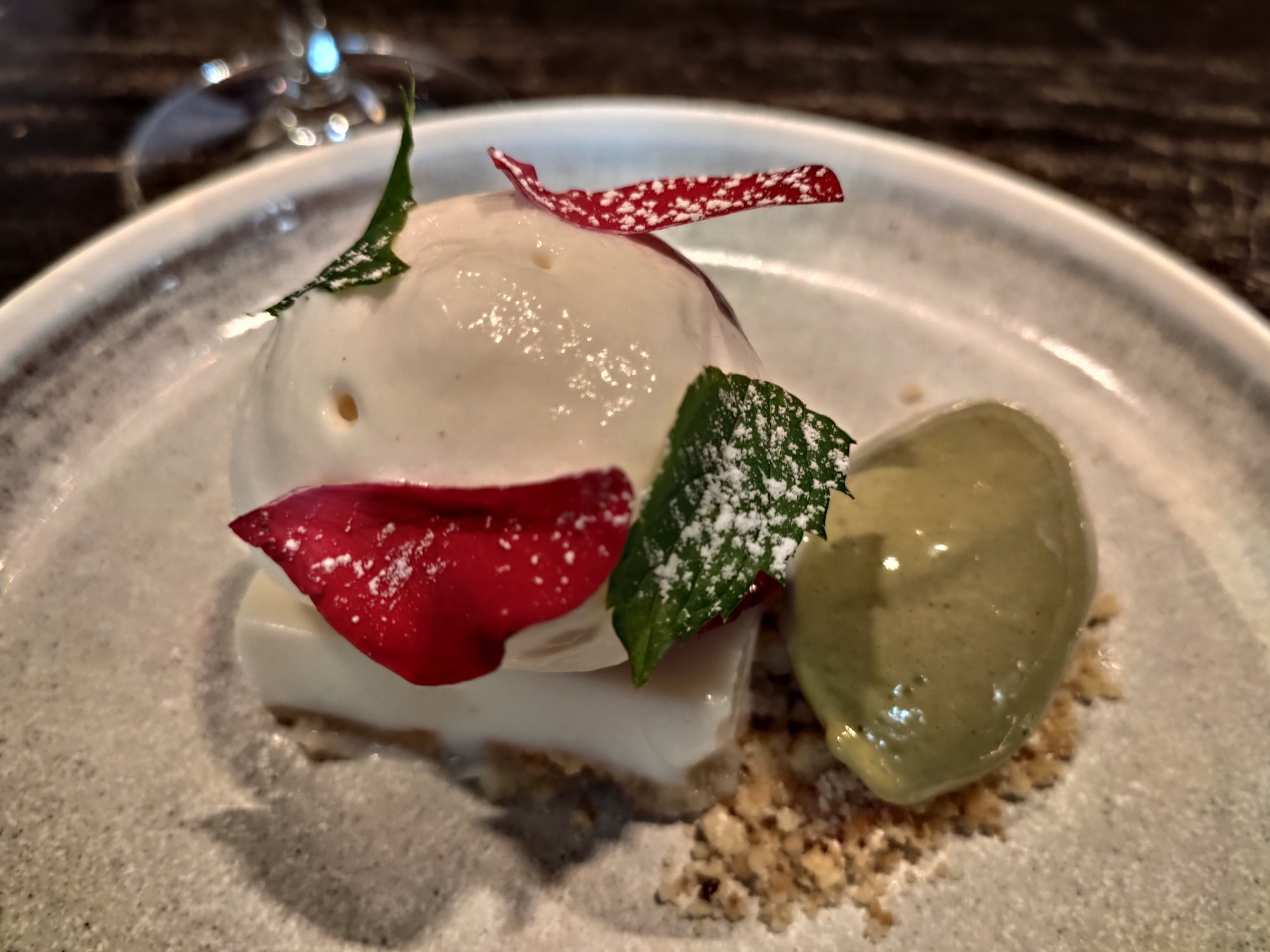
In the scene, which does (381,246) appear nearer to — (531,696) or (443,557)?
(443,557)

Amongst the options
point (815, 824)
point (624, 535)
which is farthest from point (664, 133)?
point (815, 824)

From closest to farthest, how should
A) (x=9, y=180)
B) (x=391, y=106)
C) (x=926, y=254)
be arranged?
(x=926, y=254)
(x=9, y=180)
(x=391, y=106)

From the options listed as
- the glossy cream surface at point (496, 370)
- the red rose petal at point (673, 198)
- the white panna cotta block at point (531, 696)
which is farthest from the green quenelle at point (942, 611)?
the red rose petal at point (673, 198)

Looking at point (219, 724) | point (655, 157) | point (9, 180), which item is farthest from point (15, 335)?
point (655, 157)

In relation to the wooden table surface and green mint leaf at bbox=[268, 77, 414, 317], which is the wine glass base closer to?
the wooden table surface

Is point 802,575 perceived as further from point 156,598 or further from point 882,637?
point 156,598

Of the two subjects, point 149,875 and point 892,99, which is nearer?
point 149,875

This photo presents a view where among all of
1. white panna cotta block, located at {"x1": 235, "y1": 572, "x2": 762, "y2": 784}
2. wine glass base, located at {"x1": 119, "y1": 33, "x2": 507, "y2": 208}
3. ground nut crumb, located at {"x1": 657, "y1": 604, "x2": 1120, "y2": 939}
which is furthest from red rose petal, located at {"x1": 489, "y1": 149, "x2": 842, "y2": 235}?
wine glass base, located at {"x1": 119, "y1": 33, "x2": 507, "y2": 208}
